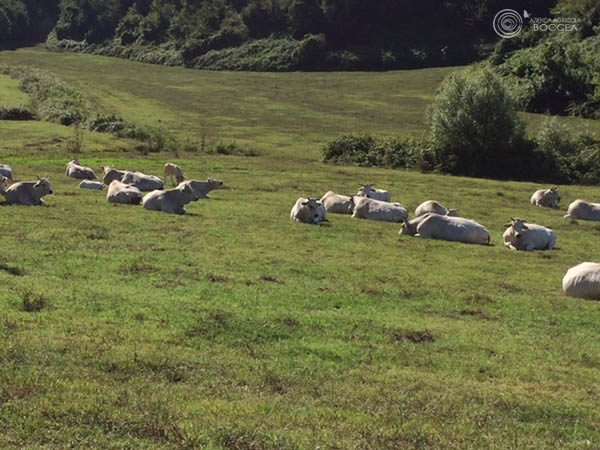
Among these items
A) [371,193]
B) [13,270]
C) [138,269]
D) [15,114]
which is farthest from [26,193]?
[15,114]

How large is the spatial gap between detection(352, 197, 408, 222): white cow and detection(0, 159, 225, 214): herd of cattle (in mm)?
5451

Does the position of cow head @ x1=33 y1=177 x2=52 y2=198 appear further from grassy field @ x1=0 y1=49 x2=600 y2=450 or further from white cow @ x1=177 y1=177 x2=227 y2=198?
white cow @ x1=177 y1=177 x2=227 y2=198

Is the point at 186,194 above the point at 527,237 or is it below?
below

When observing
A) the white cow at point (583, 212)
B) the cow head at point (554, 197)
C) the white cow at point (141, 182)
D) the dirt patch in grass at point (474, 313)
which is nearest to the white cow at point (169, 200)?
the white cow at point (141, 182)

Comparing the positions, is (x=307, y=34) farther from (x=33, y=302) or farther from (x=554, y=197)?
(x=33, y=302)

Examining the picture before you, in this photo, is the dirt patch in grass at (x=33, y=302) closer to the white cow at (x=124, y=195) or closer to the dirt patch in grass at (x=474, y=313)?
the dirt patch in grass at (x=474, y=313)

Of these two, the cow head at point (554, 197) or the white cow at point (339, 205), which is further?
the cow head at point (554, 197)

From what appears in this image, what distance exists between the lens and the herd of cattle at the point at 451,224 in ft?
52.7

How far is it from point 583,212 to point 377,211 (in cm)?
804

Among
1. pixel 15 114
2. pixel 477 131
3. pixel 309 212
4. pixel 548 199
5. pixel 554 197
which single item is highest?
pixel 477 131

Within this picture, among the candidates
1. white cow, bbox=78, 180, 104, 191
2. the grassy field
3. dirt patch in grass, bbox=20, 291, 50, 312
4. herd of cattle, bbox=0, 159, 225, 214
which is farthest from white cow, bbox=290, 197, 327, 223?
dirt patch in grass, bbox=20, 291, 50, 312

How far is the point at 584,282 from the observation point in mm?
15891

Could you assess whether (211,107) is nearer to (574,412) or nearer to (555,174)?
(555,174)

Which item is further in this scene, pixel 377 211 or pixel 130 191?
pixel 130 191
